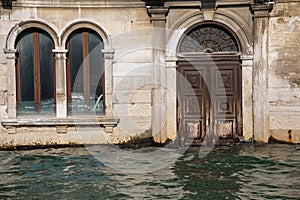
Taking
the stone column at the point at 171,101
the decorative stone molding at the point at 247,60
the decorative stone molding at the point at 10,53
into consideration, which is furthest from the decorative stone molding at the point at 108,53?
the decorative stone molding at the point at 247,60

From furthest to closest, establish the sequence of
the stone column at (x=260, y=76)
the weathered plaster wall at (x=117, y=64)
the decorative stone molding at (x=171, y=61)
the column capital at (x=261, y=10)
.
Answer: the decorative stone molding at (x=171, y=61)
the weathered plaster wall at (x=117, y=64)
the stone column at (x=260, y=76)
the column capital at (x=261, y=10)

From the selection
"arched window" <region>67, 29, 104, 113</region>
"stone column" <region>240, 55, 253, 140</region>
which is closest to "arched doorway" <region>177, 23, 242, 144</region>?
"stone column" <region>240, 55, 253, 140</region>

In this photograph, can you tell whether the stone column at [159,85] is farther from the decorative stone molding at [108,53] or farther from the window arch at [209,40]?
the decorative stone molding at [108,53]

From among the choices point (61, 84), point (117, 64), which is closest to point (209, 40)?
point (117, 64)

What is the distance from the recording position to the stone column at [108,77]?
8508 millimetres

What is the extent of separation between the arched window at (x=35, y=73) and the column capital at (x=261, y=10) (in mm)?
4190

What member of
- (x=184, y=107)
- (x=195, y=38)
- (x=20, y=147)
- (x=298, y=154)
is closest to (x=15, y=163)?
(x=20, y=147)

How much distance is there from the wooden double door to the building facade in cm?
2

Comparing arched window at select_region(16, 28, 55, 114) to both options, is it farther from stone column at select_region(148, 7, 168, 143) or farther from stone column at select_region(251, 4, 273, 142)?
stone column at select_region(251, 4, 273, 142)

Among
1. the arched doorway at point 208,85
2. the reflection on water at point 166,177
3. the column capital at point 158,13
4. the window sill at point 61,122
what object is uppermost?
the column capital at point 158,13

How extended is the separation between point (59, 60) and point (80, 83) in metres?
0.66

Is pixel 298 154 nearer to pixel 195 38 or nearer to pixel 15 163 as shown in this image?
pixel 195 38

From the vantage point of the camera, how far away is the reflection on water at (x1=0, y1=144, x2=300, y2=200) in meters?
5.59

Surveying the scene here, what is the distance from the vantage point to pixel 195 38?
342 inches
